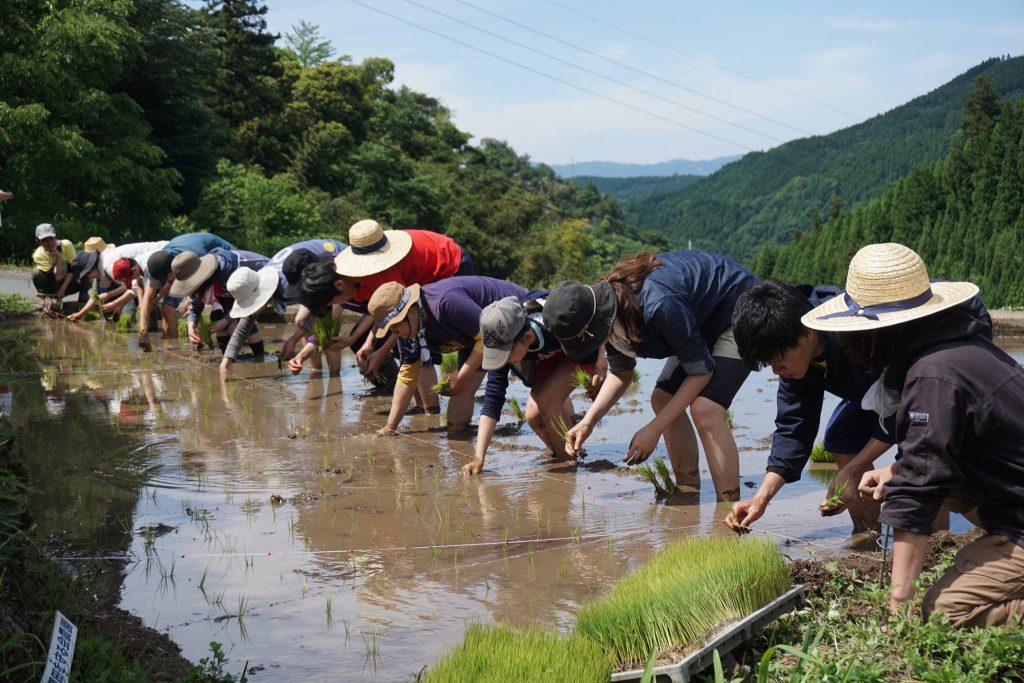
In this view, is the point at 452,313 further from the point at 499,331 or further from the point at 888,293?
the point at 888,293

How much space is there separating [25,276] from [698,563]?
54.2 ft

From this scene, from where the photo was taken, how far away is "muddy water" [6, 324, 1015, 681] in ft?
12.8

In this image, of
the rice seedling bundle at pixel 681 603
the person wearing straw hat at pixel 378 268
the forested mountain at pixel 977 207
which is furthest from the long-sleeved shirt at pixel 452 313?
the forested mountain at pixel 977 207

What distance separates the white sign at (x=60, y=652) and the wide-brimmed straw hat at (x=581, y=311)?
2853 mm

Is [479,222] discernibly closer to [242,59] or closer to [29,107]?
[242,59]

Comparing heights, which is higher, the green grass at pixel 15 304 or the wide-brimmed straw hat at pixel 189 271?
the wide-brimmed straw hat at pixel 189 271

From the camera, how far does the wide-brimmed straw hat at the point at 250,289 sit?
32.1ft

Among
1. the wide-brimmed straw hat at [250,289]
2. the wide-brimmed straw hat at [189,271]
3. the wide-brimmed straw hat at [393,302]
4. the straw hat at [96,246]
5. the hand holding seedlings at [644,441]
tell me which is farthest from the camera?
the straw hat at [96,246]

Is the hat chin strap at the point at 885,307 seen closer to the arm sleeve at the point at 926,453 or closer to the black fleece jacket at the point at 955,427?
the black fleece jacket at the point at 955,427

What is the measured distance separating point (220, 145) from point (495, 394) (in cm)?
3494

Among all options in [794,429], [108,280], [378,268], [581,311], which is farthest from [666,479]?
[108,280]

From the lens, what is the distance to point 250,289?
9.83 meters

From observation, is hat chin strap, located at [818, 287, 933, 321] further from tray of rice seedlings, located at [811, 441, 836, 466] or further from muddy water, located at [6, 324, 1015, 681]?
tray of rice seedlings, located at [811, 441, 836, 466]

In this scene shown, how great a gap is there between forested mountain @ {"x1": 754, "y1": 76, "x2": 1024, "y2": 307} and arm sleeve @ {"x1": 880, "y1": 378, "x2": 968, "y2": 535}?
15.1 meters
